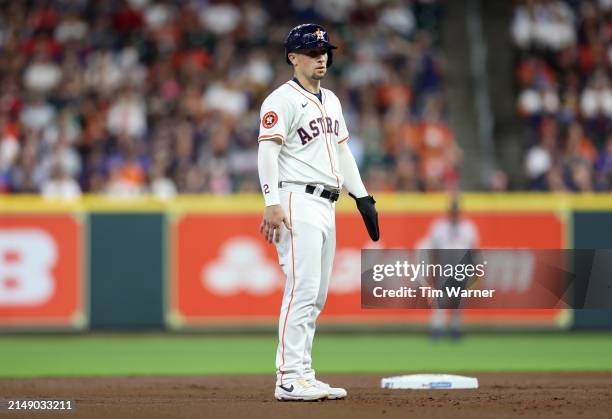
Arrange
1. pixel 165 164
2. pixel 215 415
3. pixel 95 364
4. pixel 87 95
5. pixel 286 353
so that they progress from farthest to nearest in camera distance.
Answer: pixel 87 95 → pixel 165 164 → pixel 95 364 → pixel 286 353 → pixel 215 415

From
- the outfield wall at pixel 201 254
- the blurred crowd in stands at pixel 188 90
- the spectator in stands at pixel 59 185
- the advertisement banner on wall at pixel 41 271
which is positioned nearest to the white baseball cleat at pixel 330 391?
Answer: the outfield wall at pixel 201 254

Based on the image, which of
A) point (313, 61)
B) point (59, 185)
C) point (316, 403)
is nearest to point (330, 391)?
point (316, 403)

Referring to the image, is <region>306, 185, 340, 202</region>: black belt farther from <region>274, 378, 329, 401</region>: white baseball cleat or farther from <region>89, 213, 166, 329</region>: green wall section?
<region>89, 213, 166, 329</region>: green wall section

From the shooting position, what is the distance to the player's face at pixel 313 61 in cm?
781

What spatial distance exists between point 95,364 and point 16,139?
5.97 metres

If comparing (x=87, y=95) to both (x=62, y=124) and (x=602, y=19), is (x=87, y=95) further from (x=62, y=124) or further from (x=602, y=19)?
(x=602, y=19)

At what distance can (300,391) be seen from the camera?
766 centimetres

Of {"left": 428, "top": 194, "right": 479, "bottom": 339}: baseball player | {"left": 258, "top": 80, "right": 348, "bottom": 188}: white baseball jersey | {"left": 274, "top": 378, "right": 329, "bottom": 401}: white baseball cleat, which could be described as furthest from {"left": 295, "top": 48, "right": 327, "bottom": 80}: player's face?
{"left": 428, "top": 194, "right": 479, "bottom": 339}: baseball player

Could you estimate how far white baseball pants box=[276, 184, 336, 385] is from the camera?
7656 mm

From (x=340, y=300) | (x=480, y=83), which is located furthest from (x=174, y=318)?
(x=480, y=83)

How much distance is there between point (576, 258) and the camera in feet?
25.2

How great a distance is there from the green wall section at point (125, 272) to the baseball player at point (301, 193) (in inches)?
327

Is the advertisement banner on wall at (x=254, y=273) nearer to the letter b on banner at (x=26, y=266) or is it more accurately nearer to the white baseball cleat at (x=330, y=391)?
the letter b on banner at (x=26, y=266)

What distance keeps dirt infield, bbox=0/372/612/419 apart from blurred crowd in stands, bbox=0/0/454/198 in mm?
7112
